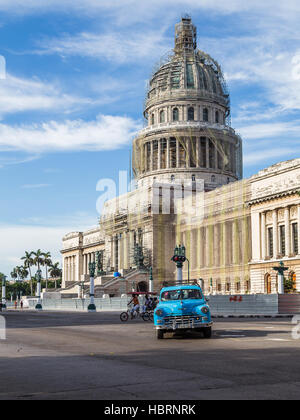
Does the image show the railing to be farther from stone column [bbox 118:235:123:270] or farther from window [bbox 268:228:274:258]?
stone column [bbox 118:235:123:270]

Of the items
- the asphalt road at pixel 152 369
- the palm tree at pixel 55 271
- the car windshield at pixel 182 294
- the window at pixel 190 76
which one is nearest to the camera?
the asphalt road at pixel 152 369

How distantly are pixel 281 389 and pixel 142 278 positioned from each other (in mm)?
82313

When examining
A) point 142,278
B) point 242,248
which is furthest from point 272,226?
point 142,278

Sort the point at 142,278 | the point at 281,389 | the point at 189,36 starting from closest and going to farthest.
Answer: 1. the point at 281,389
2. the point at 142,278
3. the point at 189,36

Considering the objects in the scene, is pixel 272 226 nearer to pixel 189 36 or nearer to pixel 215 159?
pixel 215 159

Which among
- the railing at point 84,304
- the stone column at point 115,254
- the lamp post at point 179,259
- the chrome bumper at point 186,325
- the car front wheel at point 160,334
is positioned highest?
the stone column at point 115,254

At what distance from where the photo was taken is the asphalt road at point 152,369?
919 centimetres

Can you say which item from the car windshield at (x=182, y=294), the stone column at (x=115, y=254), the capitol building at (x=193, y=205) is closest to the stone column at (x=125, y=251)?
the capitol building at (x=193, y=205)

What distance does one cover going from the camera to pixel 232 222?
8112 cm

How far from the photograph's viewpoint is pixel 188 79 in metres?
109

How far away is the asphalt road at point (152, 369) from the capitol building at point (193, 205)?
162 feet

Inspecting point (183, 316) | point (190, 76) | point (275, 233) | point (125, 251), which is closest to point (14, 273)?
point (125, 251)

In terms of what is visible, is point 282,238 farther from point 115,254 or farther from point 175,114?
point 175,114

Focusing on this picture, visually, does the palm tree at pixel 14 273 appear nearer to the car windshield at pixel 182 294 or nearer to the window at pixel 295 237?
the window at pixel 295 237
